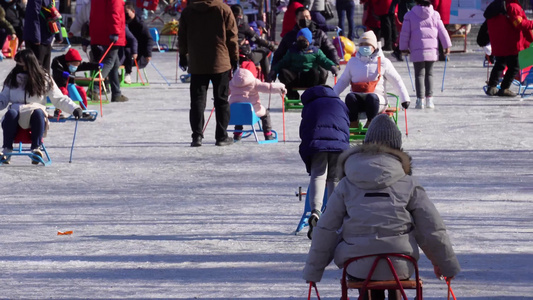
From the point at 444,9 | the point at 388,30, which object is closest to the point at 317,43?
the point at 444,9

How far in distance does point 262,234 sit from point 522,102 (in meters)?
9.54

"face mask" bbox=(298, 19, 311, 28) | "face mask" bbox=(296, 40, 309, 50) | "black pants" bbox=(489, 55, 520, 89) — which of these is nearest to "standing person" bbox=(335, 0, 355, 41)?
"black pants" bbox=(489, 55, 520, 89)

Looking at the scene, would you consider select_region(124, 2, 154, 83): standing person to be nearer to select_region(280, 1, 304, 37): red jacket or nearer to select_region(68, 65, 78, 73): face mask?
select_region(280, 1, 304, 37): red jacket

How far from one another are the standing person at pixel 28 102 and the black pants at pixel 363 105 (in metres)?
2.84

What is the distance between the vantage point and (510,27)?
16.9 metres

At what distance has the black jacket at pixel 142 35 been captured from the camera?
61.1 feet

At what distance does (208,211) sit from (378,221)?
14.0 feet

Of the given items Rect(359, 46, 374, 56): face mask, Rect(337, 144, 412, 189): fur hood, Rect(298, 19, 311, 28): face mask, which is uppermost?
Rect(337, 144, 412, 189): fur hood

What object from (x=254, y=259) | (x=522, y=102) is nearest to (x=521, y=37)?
(x=522, y=102)

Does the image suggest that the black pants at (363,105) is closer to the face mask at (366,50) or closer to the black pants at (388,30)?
the face mask at (366,50)

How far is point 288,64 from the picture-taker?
1562 centimetres

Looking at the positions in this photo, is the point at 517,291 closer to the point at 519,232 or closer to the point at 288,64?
the point at 519,232

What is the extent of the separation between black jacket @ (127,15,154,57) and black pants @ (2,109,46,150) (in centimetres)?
752

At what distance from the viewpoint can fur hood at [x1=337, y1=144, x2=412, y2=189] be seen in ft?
15.7
